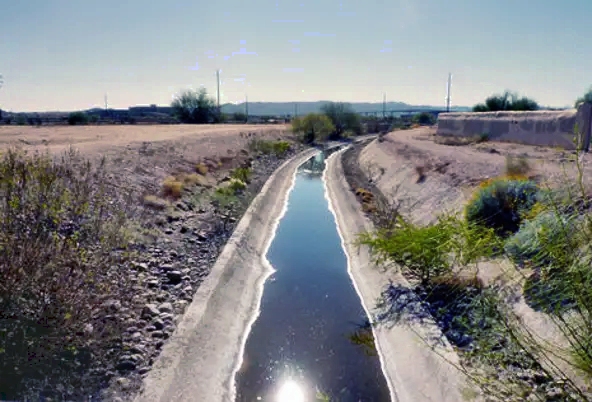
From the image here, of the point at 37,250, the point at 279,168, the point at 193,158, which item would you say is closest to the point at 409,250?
the point at 37,250

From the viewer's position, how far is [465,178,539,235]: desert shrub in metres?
9.62

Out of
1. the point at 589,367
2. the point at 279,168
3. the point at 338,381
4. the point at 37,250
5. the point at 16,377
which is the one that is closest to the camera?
the point at 589,367

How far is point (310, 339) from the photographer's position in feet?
27.9

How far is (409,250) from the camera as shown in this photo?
9.00 meters

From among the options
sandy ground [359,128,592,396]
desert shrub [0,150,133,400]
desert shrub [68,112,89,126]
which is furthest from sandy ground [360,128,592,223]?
desert shrub [68,112,89,126]

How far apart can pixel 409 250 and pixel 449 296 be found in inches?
44.5

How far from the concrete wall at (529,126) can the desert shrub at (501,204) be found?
418 inches

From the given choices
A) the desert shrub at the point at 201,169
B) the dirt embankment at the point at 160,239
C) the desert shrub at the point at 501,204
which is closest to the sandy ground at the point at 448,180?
the desert shrub at the point at 501,204

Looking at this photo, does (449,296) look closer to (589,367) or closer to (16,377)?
(589,367)

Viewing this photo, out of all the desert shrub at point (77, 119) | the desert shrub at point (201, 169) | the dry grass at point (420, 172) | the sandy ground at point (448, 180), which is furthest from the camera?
the desert shrub at point (77, 119)

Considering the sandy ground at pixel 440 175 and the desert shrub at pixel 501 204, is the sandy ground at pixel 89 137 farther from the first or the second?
the desert shrub at pixel 501 204

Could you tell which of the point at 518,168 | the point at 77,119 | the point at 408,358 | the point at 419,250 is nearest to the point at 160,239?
the point at 419,250

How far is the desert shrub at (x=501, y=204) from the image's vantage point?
962cm

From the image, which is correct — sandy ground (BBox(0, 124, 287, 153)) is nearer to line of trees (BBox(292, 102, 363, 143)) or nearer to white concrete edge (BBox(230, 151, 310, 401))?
white concrete edge (BBox(230, 151, 310, 401))
